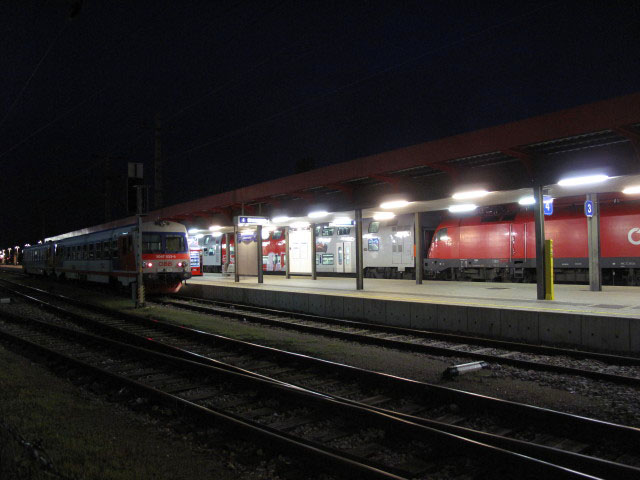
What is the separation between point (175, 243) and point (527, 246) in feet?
48.3

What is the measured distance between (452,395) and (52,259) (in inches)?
1357

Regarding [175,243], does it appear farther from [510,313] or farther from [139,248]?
[510,313]

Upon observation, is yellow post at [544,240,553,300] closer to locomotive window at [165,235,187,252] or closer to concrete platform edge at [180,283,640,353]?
concrete platform edge at [180,283,640,353]

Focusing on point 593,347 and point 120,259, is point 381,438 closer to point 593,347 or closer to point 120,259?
point 593,347

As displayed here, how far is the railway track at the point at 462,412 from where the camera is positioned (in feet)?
14.8

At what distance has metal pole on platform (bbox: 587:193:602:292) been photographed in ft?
52.3

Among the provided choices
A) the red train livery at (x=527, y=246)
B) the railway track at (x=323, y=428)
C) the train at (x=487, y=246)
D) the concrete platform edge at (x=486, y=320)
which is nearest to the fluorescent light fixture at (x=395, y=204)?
the concrete platform edge at (x=486, y=320)

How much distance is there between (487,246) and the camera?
2259 cm

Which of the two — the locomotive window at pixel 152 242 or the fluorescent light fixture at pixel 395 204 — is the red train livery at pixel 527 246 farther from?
the locomotive window at pixel 152 242

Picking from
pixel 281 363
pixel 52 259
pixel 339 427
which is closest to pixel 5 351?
pixel 281 363

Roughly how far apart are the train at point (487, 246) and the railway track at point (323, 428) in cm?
1534

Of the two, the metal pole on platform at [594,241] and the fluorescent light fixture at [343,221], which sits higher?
the fluorescent light fixture at [343,221]

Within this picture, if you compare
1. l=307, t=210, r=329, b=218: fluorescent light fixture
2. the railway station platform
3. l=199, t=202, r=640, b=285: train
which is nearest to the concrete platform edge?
the railway station platform

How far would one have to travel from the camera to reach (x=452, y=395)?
605 cm
